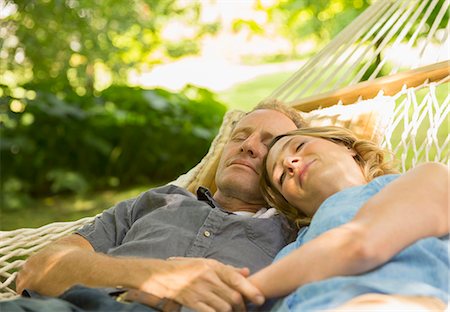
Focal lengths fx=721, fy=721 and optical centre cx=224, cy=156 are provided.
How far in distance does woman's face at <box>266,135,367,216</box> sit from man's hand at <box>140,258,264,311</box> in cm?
29

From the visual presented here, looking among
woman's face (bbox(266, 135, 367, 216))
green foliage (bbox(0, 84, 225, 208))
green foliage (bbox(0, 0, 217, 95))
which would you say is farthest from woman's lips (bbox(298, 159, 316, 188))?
green foliage (bbox(0, 84, 225, 208))

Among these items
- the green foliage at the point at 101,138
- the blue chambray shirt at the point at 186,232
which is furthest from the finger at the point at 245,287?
the green foliage at the point at 101,138

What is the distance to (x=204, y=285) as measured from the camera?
1.48 m

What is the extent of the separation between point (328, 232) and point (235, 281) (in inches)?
8.5

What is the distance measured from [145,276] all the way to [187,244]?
0.24 metres

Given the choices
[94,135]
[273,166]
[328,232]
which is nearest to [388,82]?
[273,166]

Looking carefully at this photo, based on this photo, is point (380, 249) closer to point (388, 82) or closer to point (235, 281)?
point (235, 281)

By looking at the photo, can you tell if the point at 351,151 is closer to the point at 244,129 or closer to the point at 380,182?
the point at 380,182

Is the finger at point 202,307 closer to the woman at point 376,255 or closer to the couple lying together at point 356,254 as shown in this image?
the couple lying together at point 356,254

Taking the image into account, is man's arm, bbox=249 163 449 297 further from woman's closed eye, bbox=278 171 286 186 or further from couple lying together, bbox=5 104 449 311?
woman's closed eye, bbox=278 171 286 186

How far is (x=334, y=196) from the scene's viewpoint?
5.18ft

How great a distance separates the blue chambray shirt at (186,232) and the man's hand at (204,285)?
177mm

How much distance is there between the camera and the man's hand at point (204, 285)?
1.44 metres

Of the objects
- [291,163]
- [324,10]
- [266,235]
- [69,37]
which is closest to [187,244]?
[266,235]
